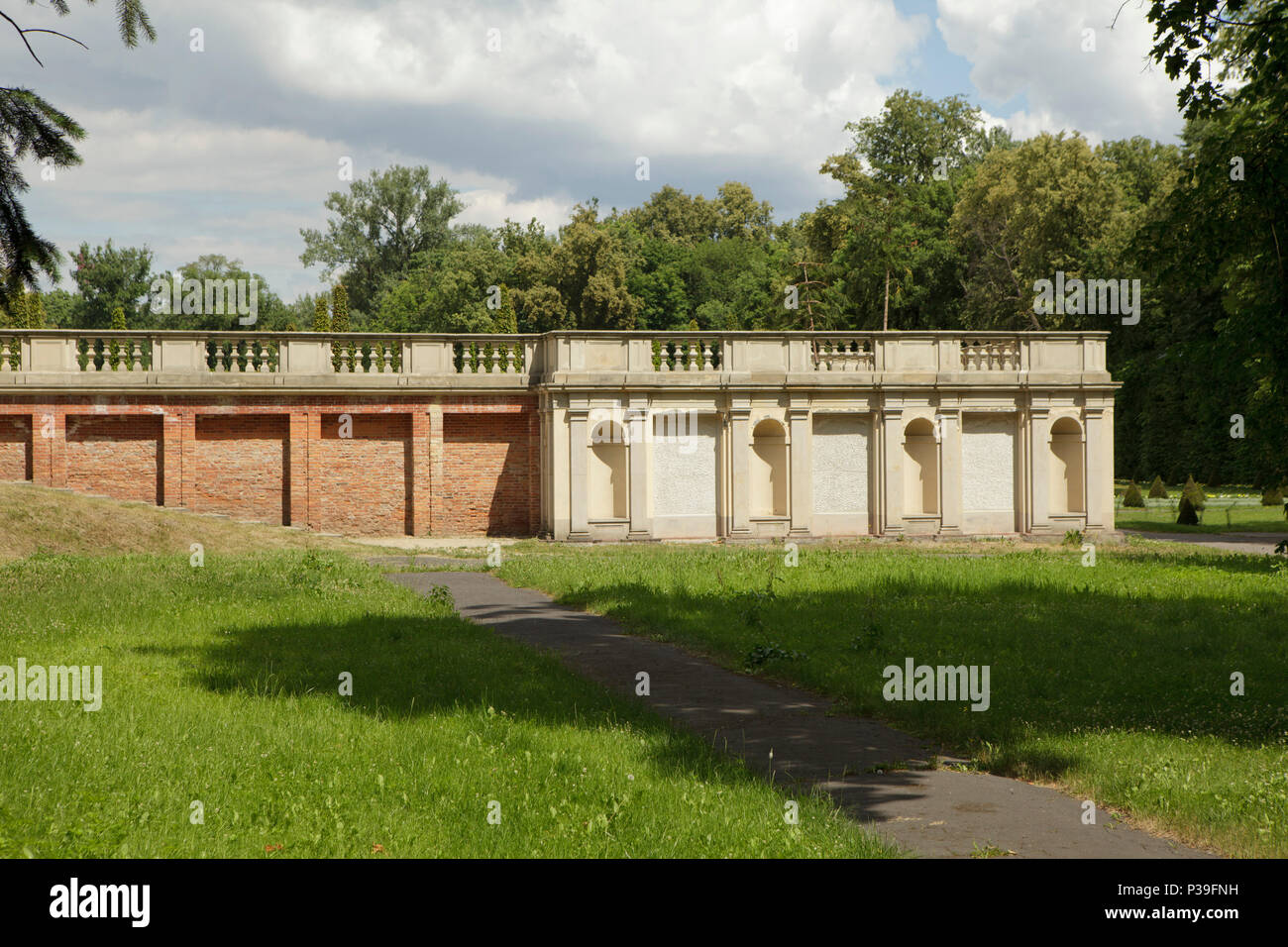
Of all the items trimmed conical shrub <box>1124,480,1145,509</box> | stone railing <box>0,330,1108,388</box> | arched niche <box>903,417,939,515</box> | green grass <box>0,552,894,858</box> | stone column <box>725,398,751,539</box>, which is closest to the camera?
green grass <box>0,552,894,858</box>

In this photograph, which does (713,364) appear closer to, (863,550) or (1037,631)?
(863,550)

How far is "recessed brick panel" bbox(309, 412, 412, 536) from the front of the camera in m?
27.6

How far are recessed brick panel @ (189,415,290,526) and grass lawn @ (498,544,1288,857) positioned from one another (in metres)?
8.48

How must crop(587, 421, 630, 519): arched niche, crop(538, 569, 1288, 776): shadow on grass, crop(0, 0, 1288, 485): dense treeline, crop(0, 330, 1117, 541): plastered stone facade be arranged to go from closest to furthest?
crop(538, 569, 1288, 776): shadow on grass, crop(0, 330, 1117, 541): plastered stone facade, crop(587, 421, 630, 519): arched niche, crop(0, 0, 1288, 485): dense treeline

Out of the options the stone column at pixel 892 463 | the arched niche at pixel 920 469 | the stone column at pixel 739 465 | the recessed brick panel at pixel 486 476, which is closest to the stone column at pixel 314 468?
the recessed brick panel at pixel 486 476

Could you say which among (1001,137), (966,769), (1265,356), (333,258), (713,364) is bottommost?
(966,769)

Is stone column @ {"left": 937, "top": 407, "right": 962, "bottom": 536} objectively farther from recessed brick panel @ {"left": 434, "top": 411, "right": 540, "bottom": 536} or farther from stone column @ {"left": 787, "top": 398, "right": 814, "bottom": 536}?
recessed brick panel @ {"left": 434, "top": 411, "right": 540, "bottom": 536}

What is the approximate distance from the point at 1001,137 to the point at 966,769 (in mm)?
79136

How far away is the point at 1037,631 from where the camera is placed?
13172 millimetres

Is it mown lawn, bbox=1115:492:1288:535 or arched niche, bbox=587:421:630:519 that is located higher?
arched niche, bbox=587:421:630:519

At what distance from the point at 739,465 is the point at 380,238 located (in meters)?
62.6

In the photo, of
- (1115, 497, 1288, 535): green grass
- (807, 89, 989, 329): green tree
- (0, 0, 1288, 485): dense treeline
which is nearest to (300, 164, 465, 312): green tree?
(0, 0, 1288, 485): dense treeline
